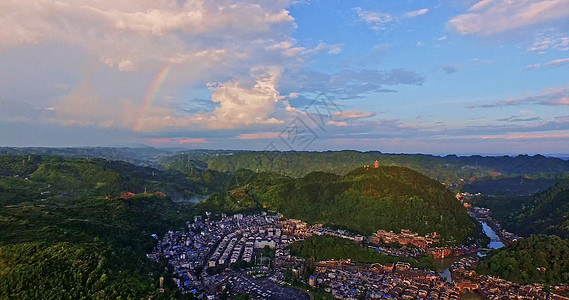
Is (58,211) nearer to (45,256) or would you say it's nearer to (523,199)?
(45,256)

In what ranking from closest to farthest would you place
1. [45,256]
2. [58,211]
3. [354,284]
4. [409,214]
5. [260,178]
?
[45,256] < [354,284] < [58,211] < [409,214] < [260,178]

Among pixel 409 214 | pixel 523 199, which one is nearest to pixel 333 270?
pixel 409 214

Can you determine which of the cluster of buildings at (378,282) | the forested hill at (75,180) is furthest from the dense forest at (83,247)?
the cluster of buildings at (378,282)

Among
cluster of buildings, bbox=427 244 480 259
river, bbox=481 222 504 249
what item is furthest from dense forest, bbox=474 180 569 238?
cluster of buildings, bbox=427 244 480 259

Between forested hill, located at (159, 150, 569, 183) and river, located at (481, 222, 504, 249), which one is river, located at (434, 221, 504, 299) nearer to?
river, located at (481, 222, 504, 249)

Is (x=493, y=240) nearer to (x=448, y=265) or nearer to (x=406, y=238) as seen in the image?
(x=406, y=238)

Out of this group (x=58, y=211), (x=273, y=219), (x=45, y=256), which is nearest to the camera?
(x=45, y=256)
